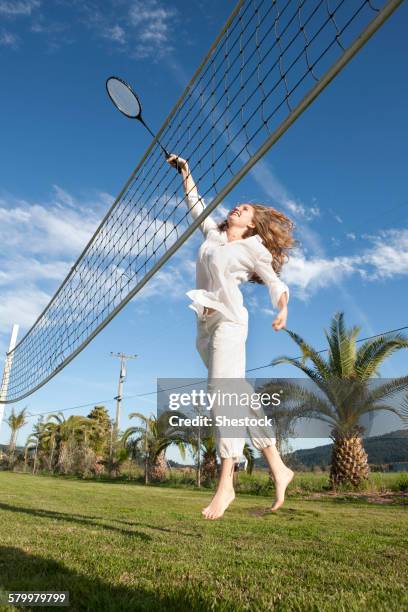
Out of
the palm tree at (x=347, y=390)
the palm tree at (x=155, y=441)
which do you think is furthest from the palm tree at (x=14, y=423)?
the palm tree at (x=347, y=390)

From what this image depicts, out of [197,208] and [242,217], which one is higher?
[197,208]

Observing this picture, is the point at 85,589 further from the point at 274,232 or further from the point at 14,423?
the point at 14,423

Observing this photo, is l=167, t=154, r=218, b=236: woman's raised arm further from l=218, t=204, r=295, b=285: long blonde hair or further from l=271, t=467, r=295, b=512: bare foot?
l=271, t=467, r=295, b=512: bare foot

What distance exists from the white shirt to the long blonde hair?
0.21 ft

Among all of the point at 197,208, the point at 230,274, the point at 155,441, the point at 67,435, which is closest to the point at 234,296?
the point at 230,274

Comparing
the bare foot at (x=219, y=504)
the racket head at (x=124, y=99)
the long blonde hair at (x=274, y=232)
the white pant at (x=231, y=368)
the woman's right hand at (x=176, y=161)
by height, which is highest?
the racket head at (x=124, y=99)

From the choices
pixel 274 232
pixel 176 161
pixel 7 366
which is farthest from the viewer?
pixel 7 366

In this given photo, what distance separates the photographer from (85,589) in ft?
10.1

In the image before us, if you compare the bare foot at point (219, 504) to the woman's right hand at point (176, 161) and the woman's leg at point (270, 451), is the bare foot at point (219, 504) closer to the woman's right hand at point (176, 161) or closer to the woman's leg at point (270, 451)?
the woman's leg at point (270, 451)

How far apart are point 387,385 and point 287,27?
1526cm

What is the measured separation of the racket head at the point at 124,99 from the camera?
160 inches

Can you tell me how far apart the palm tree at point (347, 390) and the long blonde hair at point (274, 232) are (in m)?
13.1

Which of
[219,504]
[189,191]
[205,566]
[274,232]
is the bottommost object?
[205,566]

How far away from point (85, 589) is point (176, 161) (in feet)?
9.15
